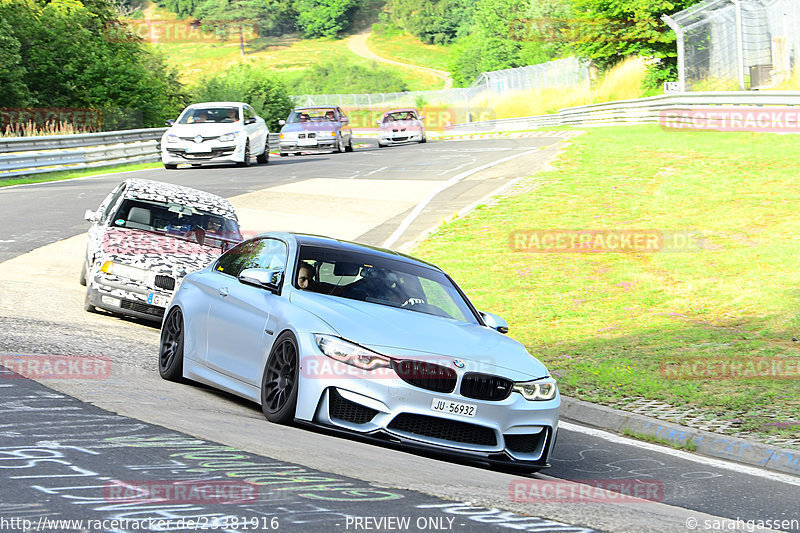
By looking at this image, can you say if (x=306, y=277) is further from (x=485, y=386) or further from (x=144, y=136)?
(x=144, y=136)

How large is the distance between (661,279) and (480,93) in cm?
6226

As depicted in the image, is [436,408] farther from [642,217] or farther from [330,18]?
[330,18]

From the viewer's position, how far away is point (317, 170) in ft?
105

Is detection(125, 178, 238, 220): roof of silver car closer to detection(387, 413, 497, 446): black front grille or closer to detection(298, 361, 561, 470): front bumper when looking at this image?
detection(298, 361, 561, 470): front bumper

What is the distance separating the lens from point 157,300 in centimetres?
1202

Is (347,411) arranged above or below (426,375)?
below

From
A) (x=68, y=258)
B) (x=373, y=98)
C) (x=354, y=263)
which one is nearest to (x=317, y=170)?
(x=68, y=258)

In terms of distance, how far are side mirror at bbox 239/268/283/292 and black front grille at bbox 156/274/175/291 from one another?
12.6 ft

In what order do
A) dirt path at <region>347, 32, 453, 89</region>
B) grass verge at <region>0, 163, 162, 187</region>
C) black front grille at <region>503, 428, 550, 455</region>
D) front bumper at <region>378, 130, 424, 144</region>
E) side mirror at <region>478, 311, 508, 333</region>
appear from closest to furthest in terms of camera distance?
black front grille at <region>503, 428, 550, 455</region> < side mirror at <region>478, 311, 508, 333</region> < grass verge at <region>0, 163, 162, 187</region> < front bumper at <region>378, 130, 424, 144</region> < dirt path at <region>347, 32, 453, 89</region>

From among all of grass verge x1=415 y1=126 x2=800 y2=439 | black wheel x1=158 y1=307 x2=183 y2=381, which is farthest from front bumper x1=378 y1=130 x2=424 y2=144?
black wheel x1=158 y1=307 x2=183 y2=381

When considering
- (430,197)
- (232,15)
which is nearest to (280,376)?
(430,197)

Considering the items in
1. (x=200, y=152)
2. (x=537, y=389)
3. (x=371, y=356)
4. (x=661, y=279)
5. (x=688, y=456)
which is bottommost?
(x=688, y=456)

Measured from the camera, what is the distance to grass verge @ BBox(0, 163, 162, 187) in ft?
94.6

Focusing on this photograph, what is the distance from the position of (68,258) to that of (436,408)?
435 inches
